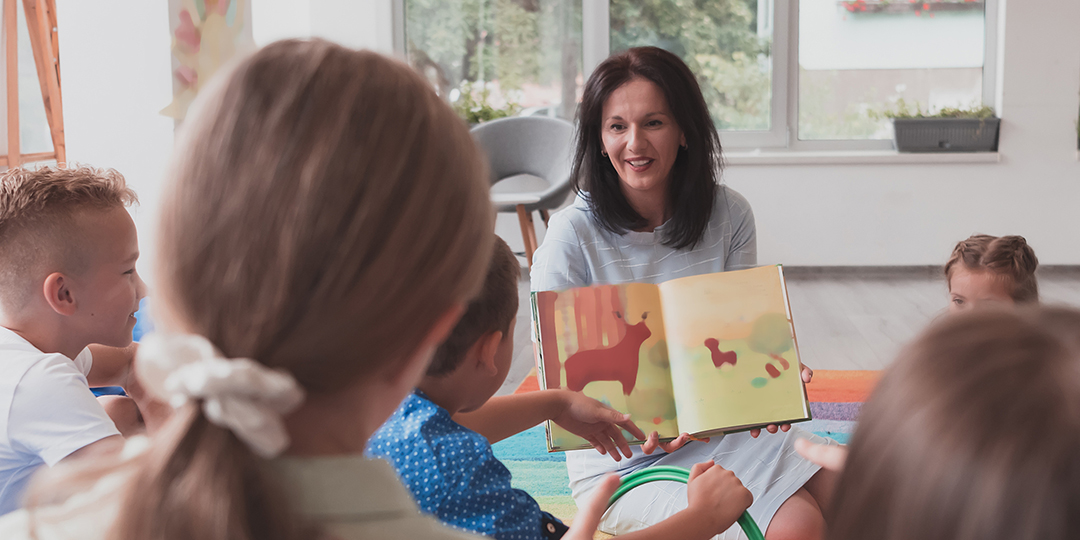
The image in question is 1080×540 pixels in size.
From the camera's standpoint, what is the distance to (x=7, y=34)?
3.09m

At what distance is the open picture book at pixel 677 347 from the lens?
1237mm

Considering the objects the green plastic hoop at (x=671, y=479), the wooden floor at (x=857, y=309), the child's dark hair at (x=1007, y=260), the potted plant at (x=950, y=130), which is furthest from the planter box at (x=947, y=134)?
the green plastic hoop at (x=671, y=479)

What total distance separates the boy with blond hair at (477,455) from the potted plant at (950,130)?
3767 millimetres

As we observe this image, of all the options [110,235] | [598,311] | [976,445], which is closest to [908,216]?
[598,311]

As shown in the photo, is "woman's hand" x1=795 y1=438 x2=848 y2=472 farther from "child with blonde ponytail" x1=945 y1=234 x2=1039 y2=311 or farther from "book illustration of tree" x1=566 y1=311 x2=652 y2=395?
"child with blonde ponytail" x1=945 y1=234 x2=1039 y2=311

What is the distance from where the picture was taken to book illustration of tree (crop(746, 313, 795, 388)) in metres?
1.26

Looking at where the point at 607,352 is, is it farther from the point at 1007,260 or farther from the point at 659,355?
the point at 1007,260

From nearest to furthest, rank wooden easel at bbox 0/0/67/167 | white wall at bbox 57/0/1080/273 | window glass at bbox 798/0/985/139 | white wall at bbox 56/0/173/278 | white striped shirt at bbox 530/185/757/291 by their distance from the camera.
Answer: white striped shirt at bbox 530/185/757/291 < white wall at bbox 56/0/173/278 < wooden easel at bbox 0/0/67/167 < white wall at bbox 57/0/1080/273 < window glass at bbox 798/0/985/139

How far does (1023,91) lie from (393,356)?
14.7 ft

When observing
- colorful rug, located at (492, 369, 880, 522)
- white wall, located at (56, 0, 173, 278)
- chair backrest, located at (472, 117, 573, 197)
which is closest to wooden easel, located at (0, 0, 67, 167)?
white wall, located at (56, 0, 173, 278)

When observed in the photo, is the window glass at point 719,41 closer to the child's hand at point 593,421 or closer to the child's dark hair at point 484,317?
the child's hand at point 593,421

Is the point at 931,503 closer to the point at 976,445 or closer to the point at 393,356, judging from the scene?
the point at 976,445

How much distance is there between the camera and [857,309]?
138 inches

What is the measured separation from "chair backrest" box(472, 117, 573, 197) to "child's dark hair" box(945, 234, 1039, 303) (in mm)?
2279
